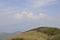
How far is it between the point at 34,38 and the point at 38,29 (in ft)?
3.55

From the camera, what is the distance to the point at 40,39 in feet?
26.4

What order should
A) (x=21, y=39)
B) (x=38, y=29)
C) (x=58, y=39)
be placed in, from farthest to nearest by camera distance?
(x=38, y=29) < (x=21, y=39) < (x=58, y=39)

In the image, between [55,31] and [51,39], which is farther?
[55,31]

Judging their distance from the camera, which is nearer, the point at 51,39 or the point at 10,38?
the point at 51,39

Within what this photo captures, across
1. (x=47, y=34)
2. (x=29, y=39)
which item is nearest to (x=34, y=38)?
(x=29, y=39)

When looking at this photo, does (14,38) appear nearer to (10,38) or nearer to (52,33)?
(10,38)

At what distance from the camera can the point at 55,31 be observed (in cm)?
888

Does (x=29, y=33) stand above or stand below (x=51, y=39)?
above

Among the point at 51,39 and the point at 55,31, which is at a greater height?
the point at 55,31

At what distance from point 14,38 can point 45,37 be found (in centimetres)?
181

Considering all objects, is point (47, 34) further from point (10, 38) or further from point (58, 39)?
point (10, 38)

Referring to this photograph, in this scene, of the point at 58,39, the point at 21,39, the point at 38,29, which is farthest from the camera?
the point at 38,29

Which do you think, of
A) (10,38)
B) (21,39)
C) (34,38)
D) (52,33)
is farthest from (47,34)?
(10,38)

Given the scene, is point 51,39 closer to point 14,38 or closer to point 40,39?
point 40,39
